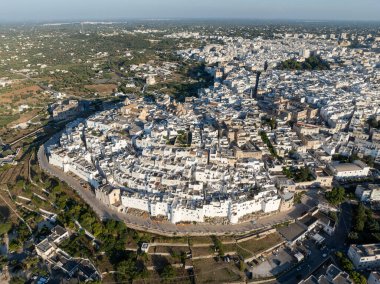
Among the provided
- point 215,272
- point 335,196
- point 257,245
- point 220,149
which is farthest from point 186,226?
point 335,196

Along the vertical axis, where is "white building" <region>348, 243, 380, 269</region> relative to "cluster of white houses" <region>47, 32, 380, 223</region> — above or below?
below

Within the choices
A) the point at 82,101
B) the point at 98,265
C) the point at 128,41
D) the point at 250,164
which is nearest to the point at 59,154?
the point at 98,265

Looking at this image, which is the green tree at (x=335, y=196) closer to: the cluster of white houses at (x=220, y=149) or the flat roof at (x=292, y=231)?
the cluster of white houses at (x=220, y=149)

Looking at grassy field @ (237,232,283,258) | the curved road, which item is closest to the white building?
grassy field @ (237,232,283,258)

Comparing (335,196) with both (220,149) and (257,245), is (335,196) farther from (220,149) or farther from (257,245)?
(220,149)

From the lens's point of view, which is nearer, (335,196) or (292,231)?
(292,231)

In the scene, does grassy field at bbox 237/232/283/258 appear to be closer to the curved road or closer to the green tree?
the curved road

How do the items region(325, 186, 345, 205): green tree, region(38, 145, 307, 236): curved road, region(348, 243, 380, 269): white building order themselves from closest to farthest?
region(348, 243, 380, 269): white building → region(38, 145, 307, 236): curved road → region(325, 186, 345, 205): green tree

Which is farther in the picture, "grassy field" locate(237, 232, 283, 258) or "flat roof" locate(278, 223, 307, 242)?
"flat roof" locate(278, 223, 307, 242)

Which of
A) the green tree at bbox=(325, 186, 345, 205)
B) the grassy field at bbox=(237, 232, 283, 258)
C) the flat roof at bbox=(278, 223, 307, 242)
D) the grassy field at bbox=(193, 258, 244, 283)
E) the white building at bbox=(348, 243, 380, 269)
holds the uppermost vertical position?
the green tree at bbox=(325, 186, 345, 205)

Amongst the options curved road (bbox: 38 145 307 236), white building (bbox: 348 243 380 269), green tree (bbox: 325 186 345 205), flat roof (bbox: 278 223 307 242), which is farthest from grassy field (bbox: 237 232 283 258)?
green tree (bbox: 325 186 345 205)

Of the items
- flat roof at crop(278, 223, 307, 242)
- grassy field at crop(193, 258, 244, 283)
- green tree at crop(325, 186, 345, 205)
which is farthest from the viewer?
green tree at crop(325, 186, 345, 205)
